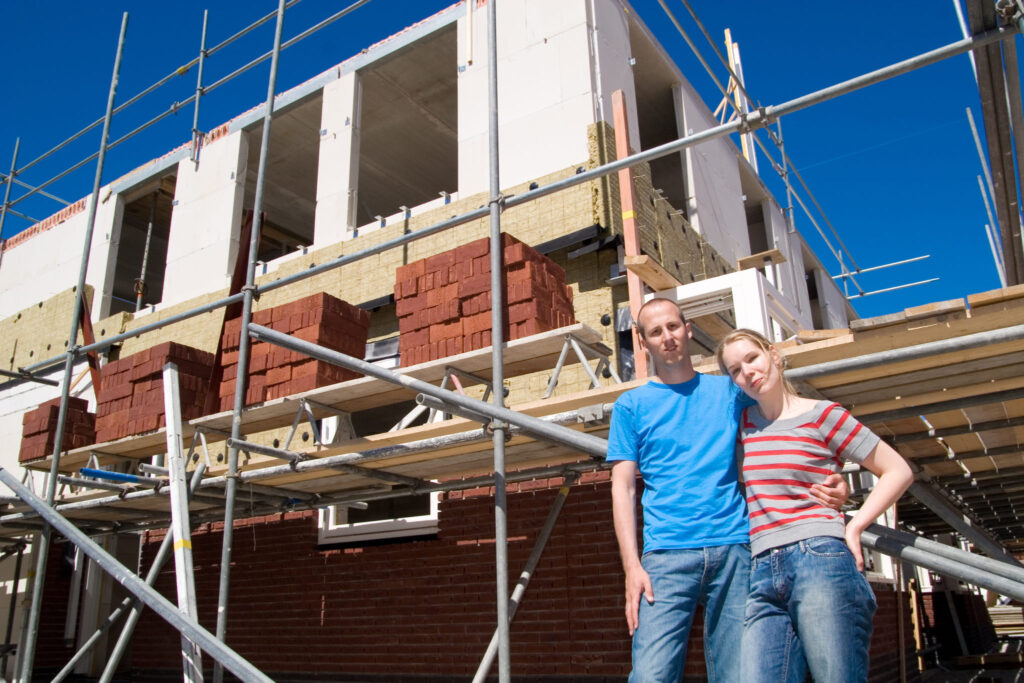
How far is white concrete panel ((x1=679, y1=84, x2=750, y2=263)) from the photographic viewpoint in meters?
10.6

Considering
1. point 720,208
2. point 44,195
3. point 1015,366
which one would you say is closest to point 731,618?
point 1015,366

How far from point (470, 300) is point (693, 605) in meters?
4.41

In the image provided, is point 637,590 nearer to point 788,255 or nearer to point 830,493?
point 830,493

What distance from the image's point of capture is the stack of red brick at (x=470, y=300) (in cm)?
660

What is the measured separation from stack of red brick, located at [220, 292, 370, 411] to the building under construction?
3 centimetres

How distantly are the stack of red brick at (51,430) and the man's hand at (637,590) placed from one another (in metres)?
9.71

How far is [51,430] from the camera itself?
1047 centimetres

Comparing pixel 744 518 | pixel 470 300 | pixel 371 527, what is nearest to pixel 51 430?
pixel 371 527

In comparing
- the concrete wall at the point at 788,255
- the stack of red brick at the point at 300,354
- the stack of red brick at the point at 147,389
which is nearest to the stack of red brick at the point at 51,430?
the stack of red brick at the point at 147,389

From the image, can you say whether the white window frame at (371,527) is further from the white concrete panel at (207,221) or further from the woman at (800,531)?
the woman at (800,531)

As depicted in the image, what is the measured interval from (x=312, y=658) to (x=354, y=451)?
384cm

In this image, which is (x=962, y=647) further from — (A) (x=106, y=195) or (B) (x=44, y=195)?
(B) (x=44, y=195)

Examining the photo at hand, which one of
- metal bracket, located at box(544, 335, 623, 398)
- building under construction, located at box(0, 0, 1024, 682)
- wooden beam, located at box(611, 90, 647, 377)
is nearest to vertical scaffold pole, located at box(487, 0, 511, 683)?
building under construction, located at box(0, 0, 1024, 682)

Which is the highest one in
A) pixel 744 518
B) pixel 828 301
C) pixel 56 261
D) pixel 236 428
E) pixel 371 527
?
pixel 828 301
